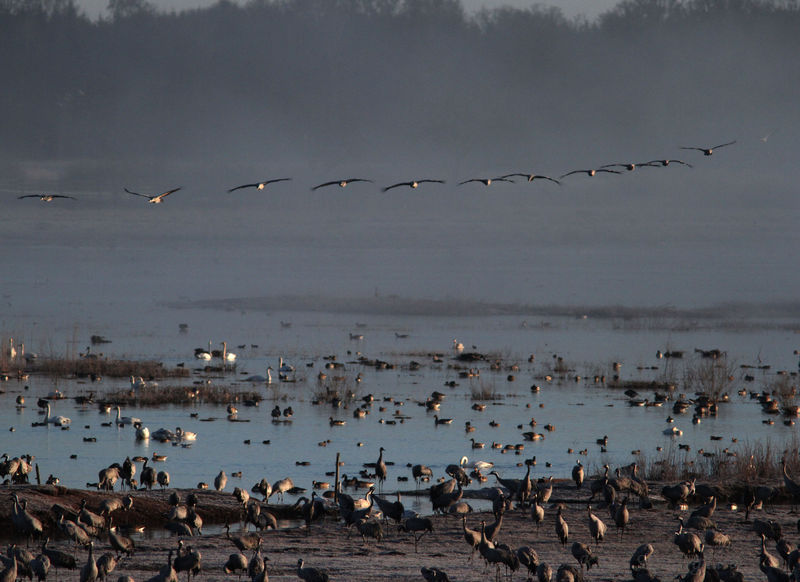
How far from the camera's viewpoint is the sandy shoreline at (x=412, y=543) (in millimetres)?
19469

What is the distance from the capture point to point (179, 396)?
45812 mm

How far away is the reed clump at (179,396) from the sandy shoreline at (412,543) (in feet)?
63.0

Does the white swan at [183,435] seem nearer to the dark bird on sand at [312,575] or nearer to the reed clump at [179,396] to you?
the reed clump at [179,396]

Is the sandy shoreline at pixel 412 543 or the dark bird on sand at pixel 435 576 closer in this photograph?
the dark bird on sand at pixel 435 576

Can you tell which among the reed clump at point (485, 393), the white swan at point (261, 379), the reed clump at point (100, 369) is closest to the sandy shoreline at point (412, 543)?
the reed clump at point (485, 393)

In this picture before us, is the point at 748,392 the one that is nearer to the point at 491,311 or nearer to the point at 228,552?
the point at 228,552

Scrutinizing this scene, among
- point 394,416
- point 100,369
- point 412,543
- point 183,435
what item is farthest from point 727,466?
point 100,369

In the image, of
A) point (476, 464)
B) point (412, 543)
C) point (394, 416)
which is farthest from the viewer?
point (394, 416)

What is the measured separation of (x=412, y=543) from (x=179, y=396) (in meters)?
25.4

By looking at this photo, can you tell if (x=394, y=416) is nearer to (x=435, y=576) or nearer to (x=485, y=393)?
(x=485, y=393)

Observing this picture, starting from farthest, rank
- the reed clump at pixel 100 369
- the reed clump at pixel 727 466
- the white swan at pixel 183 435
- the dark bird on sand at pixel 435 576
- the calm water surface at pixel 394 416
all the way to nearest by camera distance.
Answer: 1. the reed clump at pixel 100 369
2. the white swan at pixel 183 435
3. the calm water surface at pixel 394 416
4. the reed clump at pixel 727 466
5. the dark bird on sand at pixel 435 576

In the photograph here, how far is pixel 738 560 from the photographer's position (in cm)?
2083

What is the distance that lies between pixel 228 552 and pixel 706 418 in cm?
2696

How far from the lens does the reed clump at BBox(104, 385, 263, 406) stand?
147 feet
